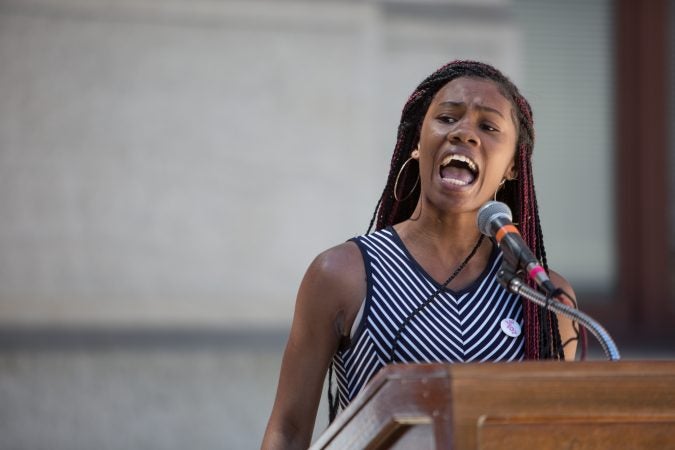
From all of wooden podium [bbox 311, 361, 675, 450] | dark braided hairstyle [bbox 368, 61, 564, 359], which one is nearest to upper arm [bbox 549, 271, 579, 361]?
dark braided hairstyle [bbox 368, 61, 564, 359]

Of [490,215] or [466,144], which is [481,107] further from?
[490,215]

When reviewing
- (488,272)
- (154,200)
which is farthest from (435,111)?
(154,200)

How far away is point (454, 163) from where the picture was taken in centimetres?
311

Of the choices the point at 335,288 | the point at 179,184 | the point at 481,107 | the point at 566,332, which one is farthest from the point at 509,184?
the point at 179,184

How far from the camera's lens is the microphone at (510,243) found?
2.53 m

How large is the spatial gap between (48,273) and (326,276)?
9.03ft

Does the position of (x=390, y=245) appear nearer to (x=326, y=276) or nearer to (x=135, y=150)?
(x=326, y=276)

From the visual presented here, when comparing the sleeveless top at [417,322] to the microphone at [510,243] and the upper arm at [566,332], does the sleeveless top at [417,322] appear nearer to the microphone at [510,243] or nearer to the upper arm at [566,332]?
the upper arm at [566,332]

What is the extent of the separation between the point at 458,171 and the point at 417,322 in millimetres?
381

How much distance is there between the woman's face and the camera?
3.10m

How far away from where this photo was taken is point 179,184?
566 cm

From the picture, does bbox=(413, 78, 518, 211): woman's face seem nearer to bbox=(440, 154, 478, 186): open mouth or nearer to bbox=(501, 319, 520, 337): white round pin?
bbox=(440, 154, 478, 186): open mouth

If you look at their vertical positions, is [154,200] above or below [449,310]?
above

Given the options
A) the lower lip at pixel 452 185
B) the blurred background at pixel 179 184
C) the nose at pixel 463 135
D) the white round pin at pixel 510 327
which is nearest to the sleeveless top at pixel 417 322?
the white round pin at pixel 510 327
